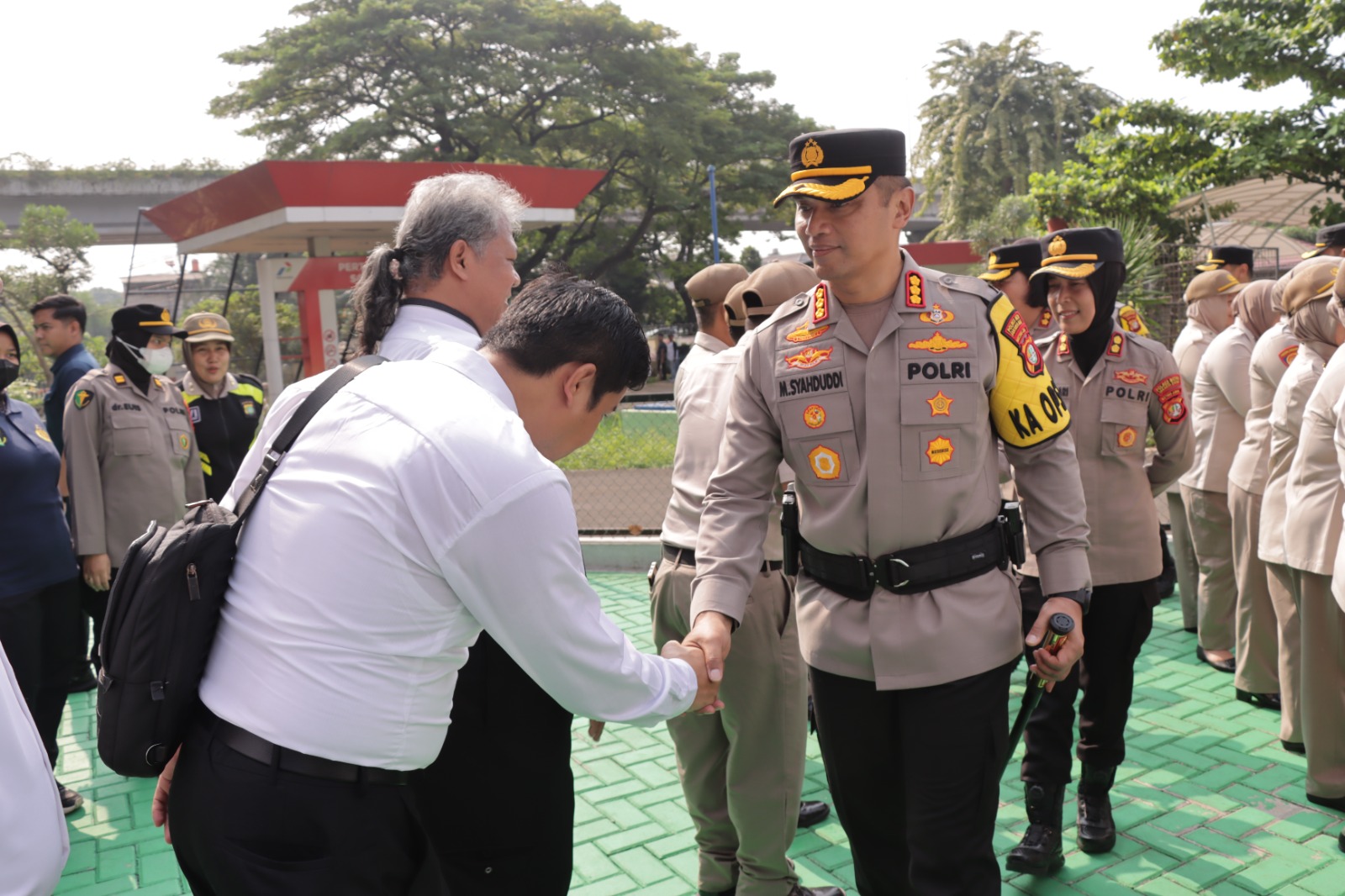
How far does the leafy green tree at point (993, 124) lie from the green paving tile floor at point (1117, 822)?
31.7m

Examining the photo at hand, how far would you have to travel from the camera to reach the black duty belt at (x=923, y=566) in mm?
2355

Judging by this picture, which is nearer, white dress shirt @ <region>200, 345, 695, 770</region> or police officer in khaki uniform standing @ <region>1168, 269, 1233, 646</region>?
white dress shirt @ <region>200, 345, 695, 770</region>

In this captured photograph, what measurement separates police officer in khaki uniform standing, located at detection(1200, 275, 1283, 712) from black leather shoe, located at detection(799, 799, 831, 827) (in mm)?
2215

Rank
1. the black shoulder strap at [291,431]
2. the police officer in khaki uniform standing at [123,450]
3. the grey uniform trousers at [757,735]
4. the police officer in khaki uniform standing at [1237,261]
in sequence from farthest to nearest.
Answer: the police officer in khaki uniform standing at [1237,261] → the police officer in khaki uniform standing at [123,450] → the grey uniform trousers at [757,735] → the black shoulder strap at [291,431]

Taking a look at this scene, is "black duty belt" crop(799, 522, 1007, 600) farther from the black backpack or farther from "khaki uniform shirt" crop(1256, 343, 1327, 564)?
"khaki uniform shirt" crop(1256, 343, 1327, 564)

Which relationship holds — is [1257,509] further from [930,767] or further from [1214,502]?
[930,767]

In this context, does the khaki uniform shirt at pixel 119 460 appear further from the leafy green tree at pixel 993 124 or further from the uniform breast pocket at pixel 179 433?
the leafy green tree at pixel 993 124

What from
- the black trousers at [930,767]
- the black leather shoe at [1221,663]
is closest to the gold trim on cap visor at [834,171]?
the black trousers at [930,767]

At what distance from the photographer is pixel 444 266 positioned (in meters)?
2.84

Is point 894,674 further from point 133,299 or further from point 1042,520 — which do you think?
point 133,299

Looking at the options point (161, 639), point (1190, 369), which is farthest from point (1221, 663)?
point (161, 639)

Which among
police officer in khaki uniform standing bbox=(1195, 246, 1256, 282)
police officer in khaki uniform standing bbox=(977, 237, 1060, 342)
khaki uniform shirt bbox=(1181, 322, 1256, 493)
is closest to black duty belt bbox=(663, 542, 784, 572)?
police officer in khaki uniform standing bbox=(977, 237, 1060, 342)

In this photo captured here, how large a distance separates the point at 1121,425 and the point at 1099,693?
0.90 metres

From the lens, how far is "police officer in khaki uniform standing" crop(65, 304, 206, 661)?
15.1 feet
